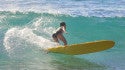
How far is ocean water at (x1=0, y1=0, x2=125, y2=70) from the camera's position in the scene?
46.1 feet

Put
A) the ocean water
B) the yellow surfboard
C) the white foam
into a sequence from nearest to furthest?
the ocean water → the yellow surfboard → the white foam

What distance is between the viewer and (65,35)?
67.2ft

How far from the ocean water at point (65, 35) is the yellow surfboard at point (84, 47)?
0.32 m

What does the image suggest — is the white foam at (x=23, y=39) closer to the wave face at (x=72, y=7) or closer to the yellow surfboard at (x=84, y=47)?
the yellow surfboard at (x=84, y=47)

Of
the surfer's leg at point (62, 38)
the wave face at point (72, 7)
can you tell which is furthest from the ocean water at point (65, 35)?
the surfer's leg at point (62, 38)

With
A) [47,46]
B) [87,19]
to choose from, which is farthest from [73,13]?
[47,46]

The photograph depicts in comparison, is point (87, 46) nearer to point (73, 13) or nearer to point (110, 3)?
point (73, 13)

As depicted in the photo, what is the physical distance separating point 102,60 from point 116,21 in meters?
12.9

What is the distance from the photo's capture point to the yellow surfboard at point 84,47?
1441 centimetres

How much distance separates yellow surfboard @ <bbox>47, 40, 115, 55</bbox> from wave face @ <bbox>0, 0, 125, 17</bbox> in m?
14.4

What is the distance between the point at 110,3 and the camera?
36688 mm

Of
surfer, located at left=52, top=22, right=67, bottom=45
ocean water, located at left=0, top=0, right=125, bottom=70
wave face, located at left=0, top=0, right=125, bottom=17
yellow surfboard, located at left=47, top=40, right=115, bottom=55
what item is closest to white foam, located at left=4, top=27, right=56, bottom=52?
ocean water, located at left=0, top=0, right=125, bottom=70

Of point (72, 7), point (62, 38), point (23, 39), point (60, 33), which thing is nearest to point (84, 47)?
point (62, 38)

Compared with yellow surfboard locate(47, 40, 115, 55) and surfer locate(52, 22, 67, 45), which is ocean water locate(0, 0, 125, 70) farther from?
surfer locate(52, 22, 67, 45)
